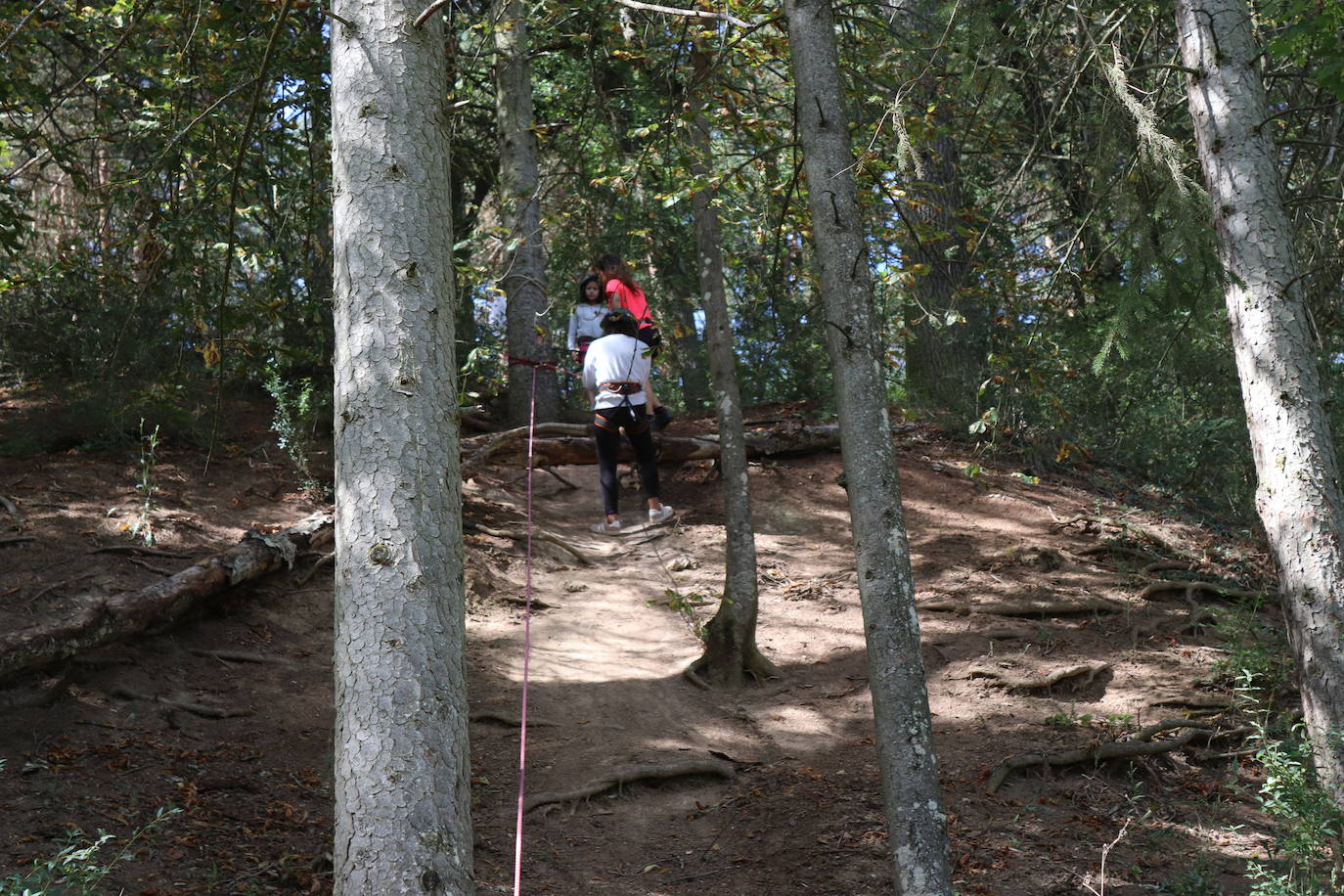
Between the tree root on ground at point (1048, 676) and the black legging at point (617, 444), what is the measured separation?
3668 mm

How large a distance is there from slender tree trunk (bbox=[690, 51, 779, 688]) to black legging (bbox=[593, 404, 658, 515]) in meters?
1.80

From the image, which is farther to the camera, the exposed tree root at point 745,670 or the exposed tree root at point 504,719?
the exposed tree root at point 745,670

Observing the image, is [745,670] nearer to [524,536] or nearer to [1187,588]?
[524,536]

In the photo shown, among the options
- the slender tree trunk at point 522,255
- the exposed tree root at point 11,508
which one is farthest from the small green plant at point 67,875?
the slender tree trunk at point 522,255

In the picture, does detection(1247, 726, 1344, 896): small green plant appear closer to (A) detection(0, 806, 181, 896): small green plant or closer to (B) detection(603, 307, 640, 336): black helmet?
(A) detection(0, 806, 181, 896): small green plant

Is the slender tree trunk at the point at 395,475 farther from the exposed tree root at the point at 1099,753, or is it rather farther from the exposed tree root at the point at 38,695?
the exposed tree root at the point at 1099,753

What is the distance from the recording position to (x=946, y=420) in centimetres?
1080

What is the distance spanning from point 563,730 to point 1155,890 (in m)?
3.33

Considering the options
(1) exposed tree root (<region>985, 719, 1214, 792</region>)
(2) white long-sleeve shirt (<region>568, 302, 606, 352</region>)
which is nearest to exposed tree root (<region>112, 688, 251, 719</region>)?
(1) exposed tree root (<region>985, 719, 1214, 792</region>)

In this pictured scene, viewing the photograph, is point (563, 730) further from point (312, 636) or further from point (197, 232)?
point (197, 232)

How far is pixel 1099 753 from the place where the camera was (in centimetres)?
579

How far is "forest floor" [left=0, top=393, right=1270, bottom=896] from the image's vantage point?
4699 mm

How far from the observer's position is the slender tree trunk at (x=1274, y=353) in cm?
500

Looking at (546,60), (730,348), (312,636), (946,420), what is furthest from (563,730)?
(546,60)
